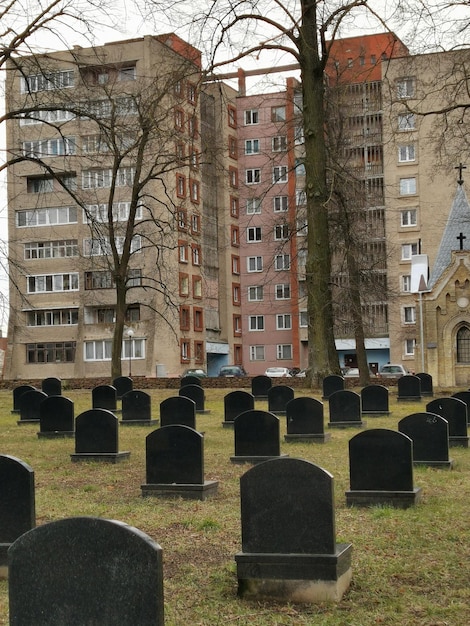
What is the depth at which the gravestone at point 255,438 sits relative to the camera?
1467 centimetres

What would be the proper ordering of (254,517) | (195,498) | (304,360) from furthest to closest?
(304,360) → (195,498) → (254,517)

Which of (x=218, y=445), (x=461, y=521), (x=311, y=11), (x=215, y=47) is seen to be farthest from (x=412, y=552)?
(x=311, y=11)

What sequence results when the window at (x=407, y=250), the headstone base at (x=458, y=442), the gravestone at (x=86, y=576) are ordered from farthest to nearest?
the window at (x=407, y=250)
the headstone base at (x=458, y=442)
the gravestone at (x=86, y=576)

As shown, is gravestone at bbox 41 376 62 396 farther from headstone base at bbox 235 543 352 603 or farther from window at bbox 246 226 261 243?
window at bbox 246 226 261 243

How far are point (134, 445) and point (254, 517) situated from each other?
1076cm

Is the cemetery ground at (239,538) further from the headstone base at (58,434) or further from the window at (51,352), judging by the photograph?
the window at (51,352)

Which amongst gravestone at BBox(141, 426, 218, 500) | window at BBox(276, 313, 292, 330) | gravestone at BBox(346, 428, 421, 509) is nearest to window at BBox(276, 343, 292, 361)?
window at BBox(276, 313, 292, 330)

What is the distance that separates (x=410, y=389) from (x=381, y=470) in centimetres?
1811

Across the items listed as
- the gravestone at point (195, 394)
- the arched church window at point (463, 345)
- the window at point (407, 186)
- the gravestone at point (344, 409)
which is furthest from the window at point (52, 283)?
the gravestone at point (344, 409)

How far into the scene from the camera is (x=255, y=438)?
1487 centimetres

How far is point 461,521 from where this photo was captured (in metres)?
10.2

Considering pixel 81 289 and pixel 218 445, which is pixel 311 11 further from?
pixel 81 289

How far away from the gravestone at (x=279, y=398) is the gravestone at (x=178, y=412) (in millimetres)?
5978

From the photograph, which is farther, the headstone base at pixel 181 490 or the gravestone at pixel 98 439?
the gravestone at pixel 98 439
